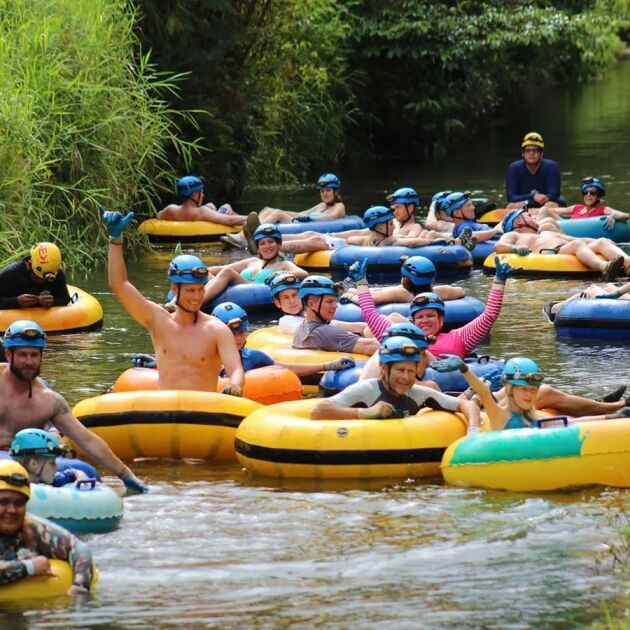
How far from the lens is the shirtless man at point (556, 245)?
16.5 meters

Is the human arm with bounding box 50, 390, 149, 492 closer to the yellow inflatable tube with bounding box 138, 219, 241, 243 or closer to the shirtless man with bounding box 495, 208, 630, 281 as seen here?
the shirtless man with bounding box 495, 208, 630, 281

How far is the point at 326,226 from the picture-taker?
1962cm

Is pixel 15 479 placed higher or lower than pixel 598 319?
higher

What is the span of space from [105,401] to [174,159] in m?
12.5

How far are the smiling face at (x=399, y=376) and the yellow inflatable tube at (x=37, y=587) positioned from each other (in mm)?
3005

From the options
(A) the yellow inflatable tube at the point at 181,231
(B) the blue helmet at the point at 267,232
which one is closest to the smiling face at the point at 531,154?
(A) the yellow inflatable tube at the point at 181,231

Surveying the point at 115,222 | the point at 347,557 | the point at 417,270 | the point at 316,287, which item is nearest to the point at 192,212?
the point at 417,270

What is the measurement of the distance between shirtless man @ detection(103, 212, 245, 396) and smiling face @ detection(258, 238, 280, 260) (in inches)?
179

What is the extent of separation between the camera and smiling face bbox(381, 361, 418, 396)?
32.6 feet

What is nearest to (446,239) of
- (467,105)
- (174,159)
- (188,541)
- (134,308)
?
(174,159)

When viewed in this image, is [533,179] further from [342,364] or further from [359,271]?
[342,364]

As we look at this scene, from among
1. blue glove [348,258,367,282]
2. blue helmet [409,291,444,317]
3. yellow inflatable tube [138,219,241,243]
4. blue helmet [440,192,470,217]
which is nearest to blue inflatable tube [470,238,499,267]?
blue helmet [440,192,470,217]

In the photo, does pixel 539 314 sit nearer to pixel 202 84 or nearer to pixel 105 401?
pixel 105 401

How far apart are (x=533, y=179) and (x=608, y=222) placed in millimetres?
1813
